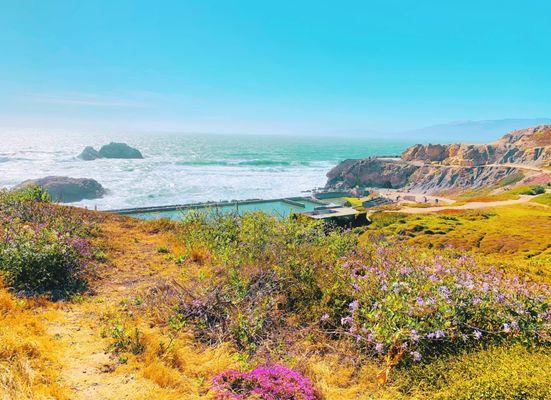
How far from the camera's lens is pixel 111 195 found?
6141 cm

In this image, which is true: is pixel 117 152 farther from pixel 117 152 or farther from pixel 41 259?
pixel 41 259

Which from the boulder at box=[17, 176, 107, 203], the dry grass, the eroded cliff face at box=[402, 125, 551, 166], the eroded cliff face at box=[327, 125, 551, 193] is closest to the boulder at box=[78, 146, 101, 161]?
the boulder at box=[17, 176, 107, 203]

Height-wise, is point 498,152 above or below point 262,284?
above

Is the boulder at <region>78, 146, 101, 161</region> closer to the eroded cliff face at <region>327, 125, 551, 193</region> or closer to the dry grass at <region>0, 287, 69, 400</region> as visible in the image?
the eroded cliff face at <region>327, 125, 551, 193</region>

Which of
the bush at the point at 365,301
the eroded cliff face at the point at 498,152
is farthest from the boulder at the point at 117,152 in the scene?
the bush at the point at 365,301

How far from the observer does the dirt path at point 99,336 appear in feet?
12.4

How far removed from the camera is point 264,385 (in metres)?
3.77

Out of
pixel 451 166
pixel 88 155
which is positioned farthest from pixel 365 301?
pixel 88 155

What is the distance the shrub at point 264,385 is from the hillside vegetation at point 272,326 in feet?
0.06

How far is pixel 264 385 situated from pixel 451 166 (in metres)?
78.1

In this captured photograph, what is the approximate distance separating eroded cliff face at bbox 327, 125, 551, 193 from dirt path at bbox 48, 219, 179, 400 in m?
63.2

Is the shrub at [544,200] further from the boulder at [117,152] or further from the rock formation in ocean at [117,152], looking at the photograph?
the boulder at [117,152]

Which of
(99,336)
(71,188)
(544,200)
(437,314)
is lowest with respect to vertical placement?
(71,188)

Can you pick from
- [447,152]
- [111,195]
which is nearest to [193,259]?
[111,195]
